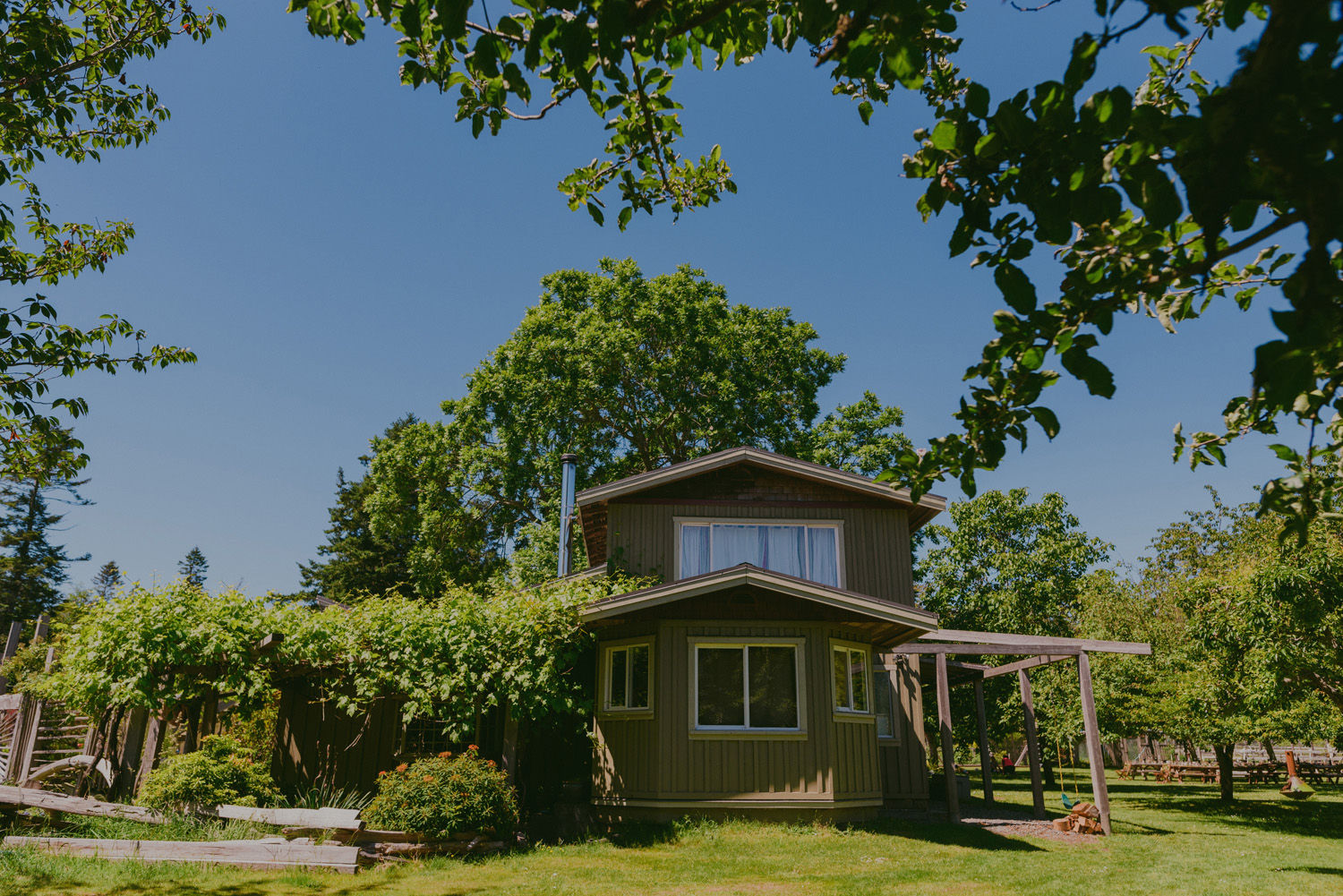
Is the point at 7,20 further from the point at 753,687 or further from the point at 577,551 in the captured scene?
the point at 577,551

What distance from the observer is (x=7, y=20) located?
7.02 metres

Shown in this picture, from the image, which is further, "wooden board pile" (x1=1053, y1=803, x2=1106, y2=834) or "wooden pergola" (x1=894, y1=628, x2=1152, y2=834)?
"wooden pergola" (x1=894, y1=628, x2=1152, y2=834)

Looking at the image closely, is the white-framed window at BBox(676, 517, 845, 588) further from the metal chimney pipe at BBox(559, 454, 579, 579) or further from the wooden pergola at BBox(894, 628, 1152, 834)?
the metal chimney pipe at BBox(559, 454, 579, 579)

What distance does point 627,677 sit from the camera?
14.0 m

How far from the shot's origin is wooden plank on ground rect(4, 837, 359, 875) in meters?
9.09

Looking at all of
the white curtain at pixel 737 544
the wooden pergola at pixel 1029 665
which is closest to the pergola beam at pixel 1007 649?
the wooden pergola at pixel 1029 665

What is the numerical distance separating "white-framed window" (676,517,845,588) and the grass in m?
4.99

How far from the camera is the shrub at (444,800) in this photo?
402 inches

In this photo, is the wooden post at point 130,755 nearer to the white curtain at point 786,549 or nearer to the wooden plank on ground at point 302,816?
the wooden plank on ground at point 302,816

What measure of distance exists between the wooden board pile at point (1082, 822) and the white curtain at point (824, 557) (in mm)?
5500

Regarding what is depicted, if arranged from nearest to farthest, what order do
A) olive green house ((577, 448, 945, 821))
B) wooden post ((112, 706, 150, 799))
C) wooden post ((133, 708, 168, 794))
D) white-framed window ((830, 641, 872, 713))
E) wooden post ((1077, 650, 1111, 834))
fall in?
wooden post ((112, 706, 150, 799)) → wooden post ((133, 708, 168, 794)) → olive green house ((577, 448, 945, 821)) → white-framed window ((830, 641, 872, 713)) → wooden post ((1077, 650, 1111, 834))

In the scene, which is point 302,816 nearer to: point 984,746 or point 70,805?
point 70,805

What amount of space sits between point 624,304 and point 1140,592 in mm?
27605

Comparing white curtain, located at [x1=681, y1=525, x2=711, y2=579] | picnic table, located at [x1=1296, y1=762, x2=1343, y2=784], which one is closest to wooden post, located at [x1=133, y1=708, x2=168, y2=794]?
white curtain, located at [x1=681, y1=525, x2=711, y2=579]
